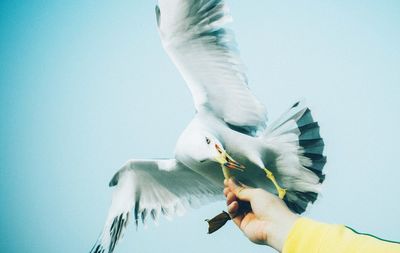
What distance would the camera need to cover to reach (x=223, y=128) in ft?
6.78

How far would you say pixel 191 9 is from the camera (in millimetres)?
2016

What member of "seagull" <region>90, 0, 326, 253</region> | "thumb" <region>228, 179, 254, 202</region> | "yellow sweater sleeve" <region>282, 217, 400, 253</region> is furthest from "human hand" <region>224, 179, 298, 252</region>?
"seagull" <region>90, 0, 326, 253</region>

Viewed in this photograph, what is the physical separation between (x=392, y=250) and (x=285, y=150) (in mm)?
1534

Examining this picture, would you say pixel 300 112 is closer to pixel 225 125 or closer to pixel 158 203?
pixel 225 125

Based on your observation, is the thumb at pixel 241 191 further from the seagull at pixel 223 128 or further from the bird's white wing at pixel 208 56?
the bird's white wing at pixel 208 56

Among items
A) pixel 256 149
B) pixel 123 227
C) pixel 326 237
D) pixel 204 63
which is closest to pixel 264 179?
pixel 256 149

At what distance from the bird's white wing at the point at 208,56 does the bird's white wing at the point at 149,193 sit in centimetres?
38

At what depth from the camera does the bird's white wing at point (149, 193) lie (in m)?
2.25

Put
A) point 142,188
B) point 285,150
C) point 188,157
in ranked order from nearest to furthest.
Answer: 1. point 188,157
2. point 285,150
3. point 142,188

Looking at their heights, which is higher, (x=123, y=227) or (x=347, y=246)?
(x=347, y=246)

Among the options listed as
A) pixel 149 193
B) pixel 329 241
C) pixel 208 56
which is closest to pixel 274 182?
pixel 208 56

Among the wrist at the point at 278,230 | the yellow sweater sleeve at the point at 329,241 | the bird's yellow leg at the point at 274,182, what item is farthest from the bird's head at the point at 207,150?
the yellow sweater sleeve at the point at 329,241

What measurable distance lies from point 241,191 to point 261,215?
0.14 m

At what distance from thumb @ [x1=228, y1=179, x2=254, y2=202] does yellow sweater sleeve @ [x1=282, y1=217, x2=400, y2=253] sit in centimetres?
44
